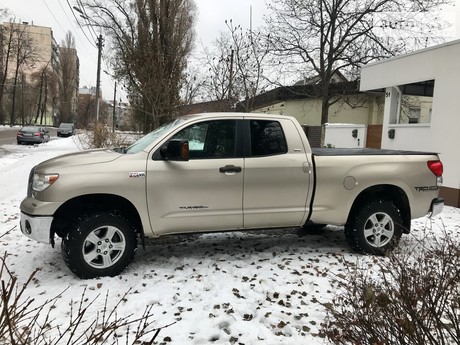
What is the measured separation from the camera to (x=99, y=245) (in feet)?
14.1

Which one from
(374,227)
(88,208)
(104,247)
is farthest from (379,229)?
(88,208)

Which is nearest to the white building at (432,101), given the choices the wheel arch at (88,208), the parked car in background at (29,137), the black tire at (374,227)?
the black tire at (374,227)

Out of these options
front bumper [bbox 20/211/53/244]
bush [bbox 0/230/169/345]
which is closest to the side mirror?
front bumper [bbox 20/211/53/244]

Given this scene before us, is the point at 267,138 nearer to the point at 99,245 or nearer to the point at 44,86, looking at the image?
the point at 99,245

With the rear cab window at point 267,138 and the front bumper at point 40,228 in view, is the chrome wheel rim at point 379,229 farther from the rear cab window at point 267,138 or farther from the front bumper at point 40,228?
the front bumper at point 40,228

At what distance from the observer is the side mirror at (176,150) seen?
4.39 m

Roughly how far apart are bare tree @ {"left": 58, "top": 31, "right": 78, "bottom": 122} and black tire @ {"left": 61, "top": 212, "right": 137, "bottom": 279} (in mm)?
78688

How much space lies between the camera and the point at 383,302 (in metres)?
→ 2.02

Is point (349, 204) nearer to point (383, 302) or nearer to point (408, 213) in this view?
point (408, 213)

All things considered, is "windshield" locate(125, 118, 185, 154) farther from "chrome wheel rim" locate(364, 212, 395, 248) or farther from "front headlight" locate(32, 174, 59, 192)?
"chrome wheel rim" locate(364, 212, 395, 248)

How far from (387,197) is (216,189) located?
2.47m

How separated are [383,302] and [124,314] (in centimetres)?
241

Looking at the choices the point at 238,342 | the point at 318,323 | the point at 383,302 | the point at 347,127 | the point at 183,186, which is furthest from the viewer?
the point at 347,127

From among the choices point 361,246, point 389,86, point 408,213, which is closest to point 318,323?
point 361,246
